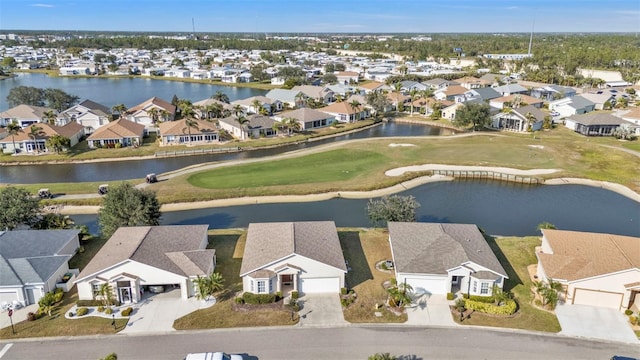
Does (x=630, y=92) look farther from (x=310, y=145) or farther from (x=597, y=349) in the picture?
(x=597, y=349)

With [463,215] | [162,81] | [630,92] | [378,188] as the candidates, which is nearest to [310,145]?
[378,188]

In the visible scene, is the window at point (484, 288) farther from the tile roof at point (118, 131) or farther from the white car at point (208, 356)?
the tile roof at point (118, 131)

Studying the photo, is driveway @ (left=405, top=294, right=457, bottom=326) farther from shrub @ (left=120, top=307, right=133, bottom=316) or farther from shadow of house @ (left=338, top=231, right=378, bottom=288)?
shrub @ (left=120, top=307, right=133, bottom=316)

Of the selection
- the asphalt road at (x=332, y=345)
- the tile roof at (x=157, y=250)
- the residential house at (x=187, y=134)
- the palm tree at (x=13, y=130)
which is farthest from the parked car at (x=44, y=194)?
the asphalt road at (x=332, y=345)

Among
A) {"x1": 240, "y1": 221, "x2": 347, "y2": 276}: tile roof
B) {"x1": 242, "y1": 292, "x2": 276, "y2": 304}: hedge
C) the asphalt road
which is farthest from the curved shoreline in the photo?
the asphalt road

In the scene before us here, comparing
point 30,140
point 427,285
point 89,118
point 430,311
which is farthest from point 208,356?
point 89,118

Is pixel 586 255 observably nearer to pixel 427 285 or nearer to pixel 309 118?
pixel 427 285

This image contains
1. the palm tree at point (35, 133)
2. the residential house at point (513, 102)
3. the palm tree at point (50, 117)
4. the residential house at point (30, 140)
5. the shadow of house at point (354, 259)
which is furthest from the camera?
the residential house at point (513, 102)
